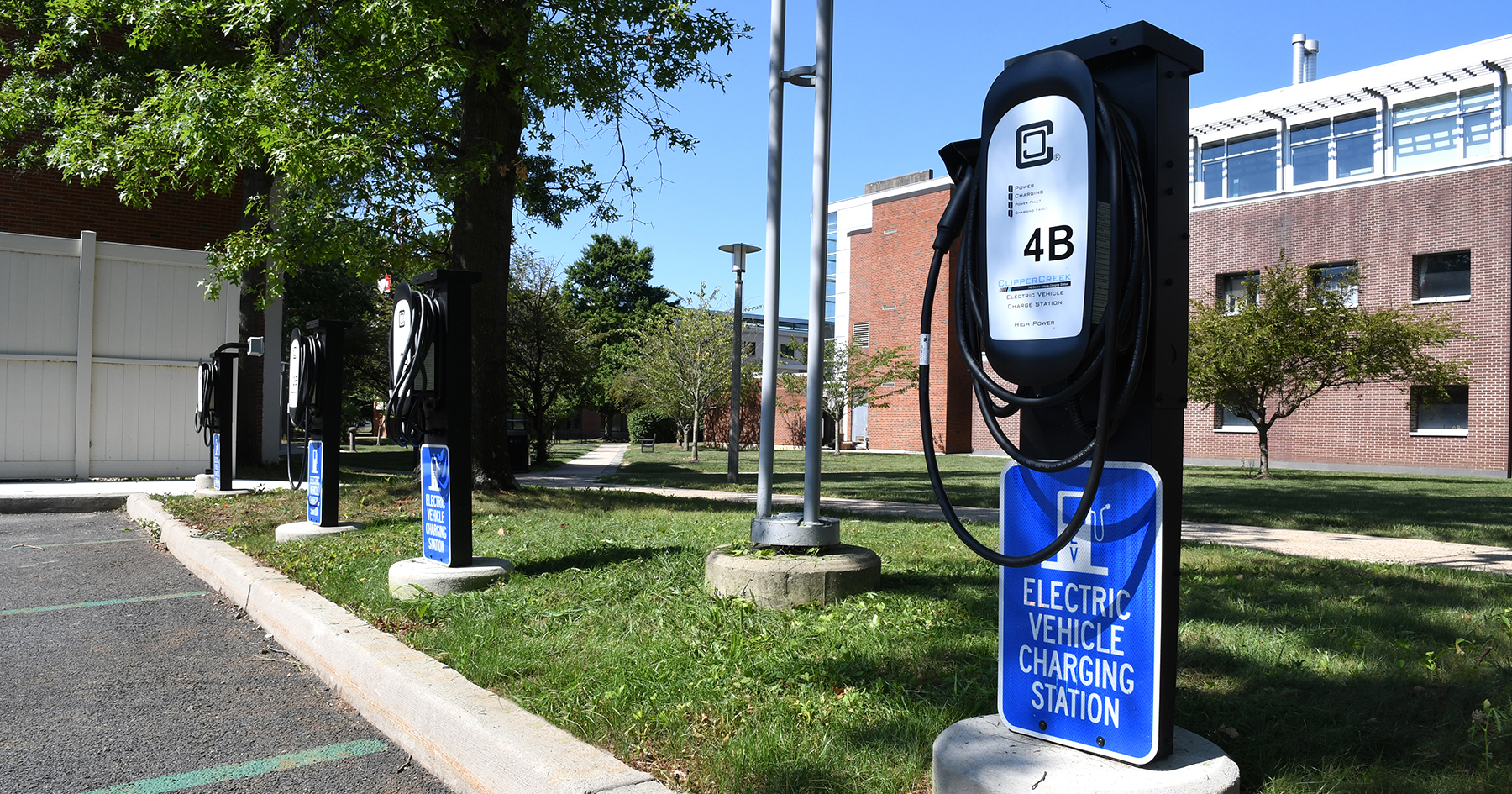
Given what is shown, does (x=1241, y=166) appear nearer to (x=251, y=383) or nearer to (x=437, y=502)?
(x=251, y=383)

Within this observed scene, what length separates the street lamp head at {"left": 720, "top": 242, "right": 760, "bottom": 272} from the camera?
19.0 meters

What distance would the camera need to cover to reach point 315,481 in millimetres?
8672

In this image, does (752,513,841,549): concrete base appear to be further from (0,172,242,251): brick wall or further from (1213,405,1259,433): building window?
(1213,405,1259,433): building window

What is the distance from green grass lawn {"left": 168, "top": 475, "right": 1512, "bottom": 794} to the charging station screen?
4.59 ft

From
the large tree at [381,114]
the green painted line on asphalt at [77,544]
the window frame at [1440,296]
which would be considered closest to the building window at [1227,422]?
the window frame at [1440,296]

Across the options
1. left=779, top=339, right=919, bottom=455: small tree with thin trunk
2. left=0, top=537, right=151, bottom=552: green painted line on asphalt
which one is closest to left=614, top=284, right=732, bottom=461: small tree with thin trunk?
left=779, top=339, right=919, bottom=455: small tree with thin trunk

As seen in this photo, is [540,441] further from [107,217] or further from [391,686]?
[391,686]

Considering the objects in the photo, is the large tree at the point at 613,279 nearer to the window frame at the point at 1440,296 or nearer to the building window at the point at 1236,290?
the building window at the point at 1236,290

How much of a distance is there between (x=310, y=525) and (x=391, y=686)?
5.03 meters

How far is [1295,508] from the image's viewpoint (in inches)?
522

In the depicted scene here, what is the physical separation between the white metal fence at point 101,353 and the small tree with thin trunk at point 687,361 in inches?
811

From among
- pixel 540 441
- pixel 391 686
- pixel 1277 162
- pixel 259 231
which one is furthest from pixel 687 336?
pixel 391 686

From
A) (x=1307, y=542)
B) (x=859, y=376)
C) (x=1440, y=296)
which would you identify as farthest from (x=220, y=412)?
(x=1440, y=296)

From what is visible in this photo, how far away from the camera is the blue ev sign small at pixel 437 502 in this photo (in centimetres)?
587
